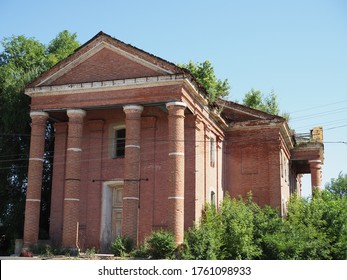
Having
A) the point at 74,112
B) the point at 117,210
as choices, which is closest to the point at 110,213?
the point at 117,210

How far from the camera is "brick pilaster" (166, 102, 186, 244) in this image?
19484 mm

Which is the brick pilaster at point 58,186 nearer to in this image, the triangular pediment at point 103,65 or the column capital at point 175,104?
the triangular pediment at point 103,65

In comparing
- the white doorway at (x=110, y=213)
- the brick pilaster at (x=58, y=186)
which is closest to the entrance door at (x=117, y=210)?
the white doorway at (x=110, y=213)

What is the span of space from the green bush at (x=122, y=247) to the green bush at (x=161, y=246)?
101 centimetres

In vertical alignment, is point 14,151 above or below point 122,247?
above

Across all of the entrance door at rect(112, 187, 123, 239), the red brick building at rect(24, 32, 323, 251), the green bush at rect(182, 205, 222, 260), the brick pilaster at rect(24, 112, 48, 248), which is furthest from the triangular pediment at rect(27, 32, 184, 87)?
the green bush at rect(182, 205, 222, 260)

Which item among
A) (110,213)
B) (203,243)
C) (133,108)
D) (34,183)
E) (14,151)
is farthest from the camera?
(14,151)

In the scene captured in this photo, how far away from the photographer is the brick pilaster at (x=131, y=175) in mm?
19938

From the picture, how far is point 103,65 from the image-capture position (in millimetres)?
22500

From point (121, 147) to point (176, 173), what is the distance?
5434 mm

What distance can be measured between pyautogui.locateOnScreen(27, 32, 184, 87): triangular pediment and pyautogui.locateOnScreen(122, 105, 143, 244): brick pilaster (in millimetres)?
1987

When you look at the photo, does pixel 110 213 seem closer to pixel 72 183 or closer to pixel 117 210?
pixel 117 210

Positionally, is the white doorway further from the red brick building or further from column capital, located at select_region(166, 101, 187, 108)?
column capital, located at select_region(166, 101, 187, 108)

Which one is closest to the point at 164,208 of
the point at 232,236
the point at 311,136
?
the point at 232,236
